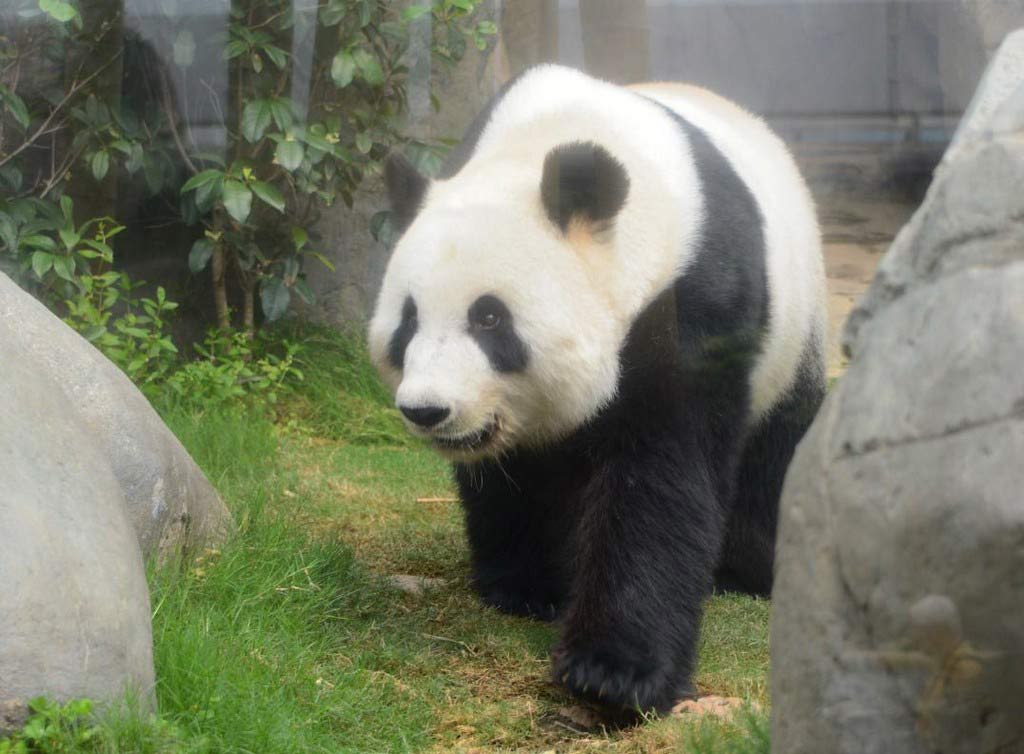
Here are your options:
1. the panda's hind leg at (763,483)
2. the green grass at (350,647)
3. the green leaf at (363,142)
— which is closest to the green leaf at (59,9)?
the green leaf at (363,142)

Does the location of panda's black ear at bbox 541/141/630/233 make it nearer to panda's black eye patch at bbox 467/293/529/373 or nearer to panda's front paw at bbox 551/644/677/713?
panda's black eye patch at bbox 467/293/529/373

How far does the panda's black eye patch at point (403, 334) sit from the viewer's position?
307 cm

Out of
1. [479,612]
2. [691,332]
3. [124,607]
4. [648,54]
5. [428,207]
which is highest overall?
[648,54]

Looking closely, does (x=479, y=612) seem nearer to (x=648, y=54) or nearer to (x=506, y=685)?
(x=506, y=685)

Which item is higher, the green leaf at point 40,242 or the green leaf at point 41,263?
the green leaf at point 40,242

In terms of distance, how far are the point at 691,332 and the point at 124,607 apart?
A: 4.86ft

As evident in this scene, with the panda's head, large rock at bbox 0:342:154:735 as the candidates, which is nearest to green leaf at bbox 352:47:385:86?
the panda's head

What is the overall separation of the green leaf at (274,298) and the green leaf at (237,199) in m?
0.47

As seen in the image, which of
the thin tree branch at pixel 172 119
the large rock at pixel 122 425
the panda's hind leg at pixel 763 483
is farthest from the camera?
the thin tree branch at pixel 172 119

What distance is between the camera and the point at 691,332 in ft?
10.3

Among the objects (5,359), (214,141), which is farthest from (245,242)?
(5,359)

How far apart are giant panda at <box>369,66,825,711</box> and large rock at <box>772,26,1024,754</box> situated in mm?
1251

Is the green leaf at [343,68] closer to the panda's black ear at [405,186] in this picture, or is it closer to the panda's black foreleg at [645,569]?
the panda's black ear at [405,186]

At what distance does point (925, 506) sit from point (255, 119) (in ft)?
13.6
